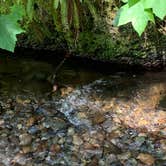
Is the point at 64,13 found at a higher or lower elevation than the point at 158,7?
higher

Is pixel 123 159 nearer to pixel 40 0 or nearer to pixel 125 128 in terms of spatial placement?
pixel 125 128

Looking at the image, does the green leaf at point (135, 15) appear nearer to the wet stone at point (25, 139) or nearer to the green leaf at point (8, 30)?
the green leaf at point (8, 30)

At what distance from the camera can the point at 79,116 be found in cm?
321

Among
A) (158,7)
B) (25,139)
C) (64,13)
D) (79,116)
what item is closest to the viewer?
(158,7)

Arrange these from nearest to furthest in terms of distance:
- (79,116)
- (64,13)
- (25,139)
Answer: (25,139)
(79,116)
(64,13)

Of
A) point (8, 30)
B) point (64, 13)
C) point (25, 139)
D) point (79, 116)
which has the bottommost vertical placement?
point (25, 139)

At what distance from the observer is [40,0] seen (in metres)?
3.75

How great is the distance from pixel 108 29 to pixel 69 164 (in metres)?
1.56

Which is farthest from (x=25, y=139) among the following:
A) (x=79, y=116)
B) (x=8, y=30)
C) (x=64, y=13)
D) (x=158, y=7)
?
(x=158, y=7)

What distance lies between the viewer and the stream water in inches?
110

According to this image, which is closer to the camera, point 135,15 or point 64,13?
point 135,15

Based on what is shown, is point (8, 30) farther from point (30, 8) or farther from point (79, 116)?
point (30, 8)

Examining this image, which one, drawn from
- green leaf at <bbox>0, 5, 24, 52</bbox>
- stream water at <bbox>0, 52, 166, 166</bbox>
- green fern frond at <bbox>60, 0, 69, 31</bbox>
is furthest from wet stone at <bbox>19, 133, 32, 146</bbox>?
green leaf at <bbox>0, 5, 24, 52</bbox>

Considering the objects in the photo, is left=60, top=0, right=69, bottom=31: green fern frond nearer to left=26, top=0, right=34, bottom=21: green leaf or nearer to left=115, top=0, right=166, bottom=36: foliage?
left=26, top=0, right=34, bottom=21: green leaf
